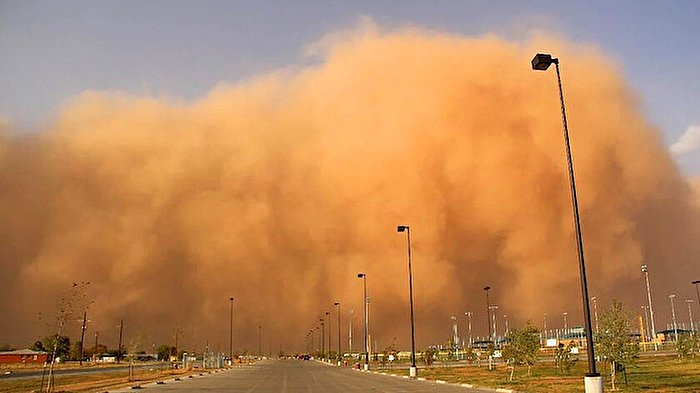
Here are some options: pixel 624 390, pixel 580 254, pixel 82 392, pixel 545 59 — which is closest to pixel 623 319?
pixel 624 390

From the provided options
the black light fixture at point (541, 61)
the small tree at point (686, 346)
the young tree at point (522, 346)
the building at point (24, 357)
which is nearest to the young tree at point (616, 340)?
the young tree at point (522, 346)

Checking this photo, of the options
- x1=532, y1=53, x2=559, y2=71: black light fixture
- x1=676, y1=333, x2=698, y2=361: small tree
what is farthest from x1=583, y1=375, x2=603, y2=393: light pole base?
x1=676, y1=333, x2=698, y2=361: small tree

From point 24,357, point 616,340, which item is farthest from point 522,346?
point 24,357

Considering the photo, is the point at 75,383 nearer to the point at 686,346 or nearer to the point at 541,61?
the point at 541,61

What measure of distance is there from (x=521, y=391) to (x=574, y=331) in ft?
516

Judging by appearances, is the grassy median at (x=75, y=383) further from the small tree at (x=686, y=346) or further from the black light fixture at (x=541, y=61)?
the small tree at (x=686, y=346)

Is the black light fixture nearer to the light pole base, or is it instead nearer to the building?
the light pole base

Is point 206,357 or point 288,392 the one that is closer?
point 288,392

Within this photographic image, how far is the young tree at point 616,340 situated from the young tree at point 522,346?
32.6 feet

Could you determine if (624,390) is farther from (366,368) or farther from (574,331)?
(574,331)

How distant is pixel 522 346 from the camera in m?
36.7

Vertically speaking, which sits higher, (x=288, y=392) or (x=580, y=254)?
(x=580, y=254)

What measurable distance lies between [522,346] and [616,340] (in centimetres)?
1111

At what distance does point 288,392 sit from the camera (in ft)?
84.6
